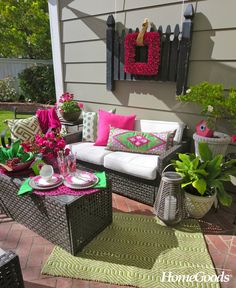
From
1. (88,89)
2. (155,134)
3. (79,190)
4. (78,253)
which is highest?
(88,89)

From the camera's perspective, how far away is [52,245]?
1945 millimetres

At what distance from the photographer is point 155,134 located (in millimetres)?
2689

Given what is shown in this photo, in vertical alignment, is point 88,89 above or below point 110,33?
below

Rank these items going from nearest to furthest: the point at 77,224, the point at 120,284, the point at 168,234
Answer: the point at 120,284 < the point at 77,224 < the point at 168,234

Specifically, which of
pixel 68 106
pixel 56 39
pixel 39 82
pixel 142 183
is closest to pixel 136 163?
pixel 142 183

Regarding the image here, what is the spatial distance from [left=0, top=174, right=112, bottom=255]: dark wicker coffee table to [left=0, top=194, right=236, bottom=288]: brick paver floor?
0.10m

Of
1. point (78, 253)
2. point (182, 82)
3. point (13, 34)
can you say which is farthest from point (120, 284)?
point (13, 34)

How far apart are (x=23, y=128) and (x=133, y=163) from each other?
1553mm

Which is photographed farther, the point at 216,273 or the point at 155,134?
the point at 155,134

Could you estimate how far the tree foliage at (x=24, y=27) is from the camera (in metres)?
7.75

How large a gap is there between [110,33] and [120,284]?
2.98 meters

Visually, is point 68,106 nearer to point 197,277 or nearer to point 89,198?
point 89,198

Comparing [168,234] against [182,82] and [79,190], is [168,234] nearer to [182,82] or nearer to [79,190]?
[79,190]

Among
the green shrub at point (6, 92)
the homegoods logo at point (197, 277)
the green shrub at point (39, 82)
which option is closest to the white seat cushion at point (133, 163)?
the homegoods logo at point (197, 277)
